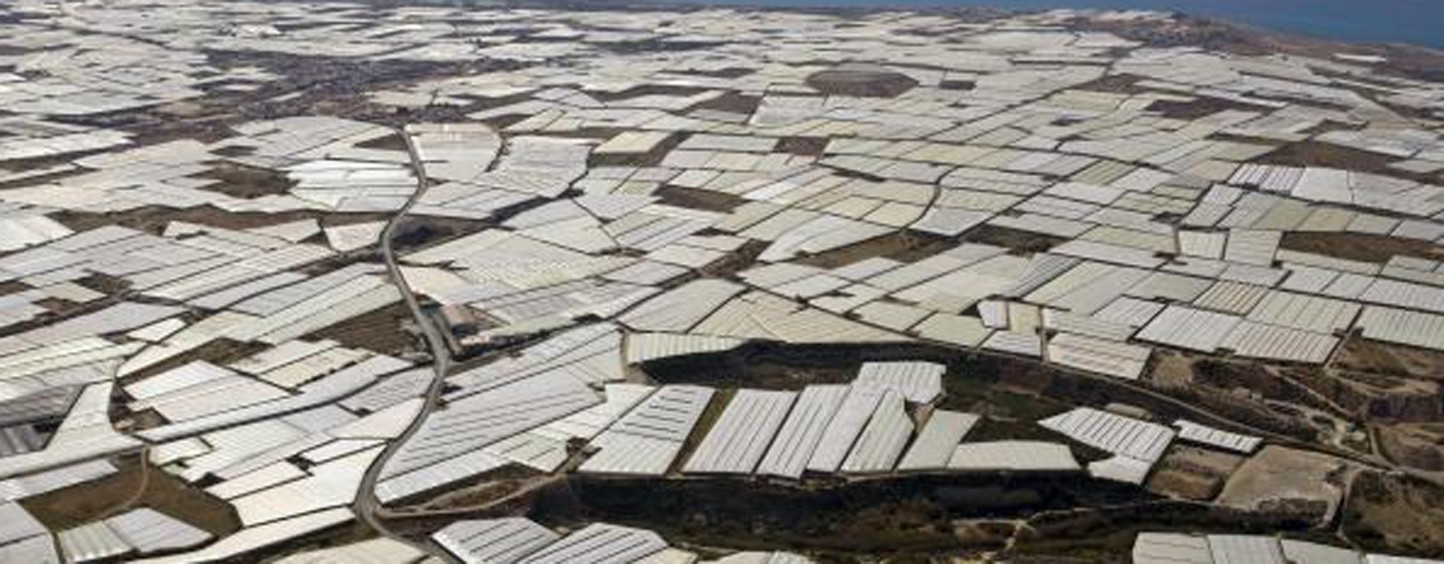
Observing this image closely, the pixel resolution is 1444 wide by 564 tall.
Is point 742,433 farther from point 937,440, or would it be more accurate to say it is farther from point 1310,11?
point 1310,11

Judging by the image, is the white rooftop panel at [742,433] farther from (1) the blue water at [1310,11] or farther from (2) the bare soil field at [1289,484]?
(1) the blue water at [1310,11]

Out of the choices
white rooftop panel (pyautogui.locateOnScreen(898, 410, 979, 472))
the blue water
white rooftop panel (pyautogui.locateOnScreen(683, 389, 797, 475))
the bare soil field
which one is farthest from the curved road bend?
the blue water

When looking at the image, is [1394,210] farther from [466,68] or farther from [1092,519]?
[466,68]

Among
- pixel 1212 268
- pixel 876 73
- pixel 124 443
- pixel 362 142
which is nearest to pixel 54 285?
pixel 124 443

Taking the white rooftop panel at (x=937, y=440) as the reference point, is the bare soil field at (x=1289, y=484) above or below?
below

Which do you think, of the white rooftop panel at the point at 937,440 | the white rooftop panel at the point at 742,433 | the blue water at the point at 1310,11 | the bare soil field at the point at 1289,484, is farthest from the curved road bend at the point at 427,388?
the blue water at the point at 1310,11

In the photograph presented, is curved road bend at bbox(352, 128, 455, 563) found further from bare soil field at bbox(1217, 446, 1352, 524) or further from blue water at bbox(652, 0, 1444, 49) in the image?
blue water at bbox(652, 0, 1444, 49)
